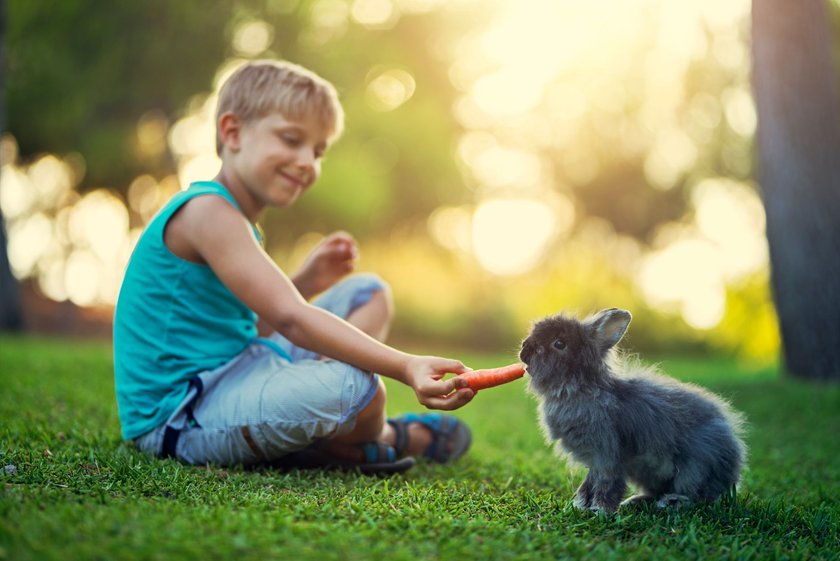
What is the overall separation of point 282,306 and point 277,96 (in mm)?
1014

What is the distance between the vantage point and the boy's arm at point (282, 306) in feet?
8.40

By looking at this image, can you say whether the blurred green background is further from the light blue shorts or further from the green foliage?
the light blue shorts

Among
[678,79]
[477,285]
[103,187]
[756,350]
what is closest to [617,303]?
[756,350]

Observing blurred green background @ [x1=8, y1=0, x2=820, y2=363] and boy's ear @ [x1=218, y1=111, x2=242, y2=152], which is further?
blurred green background @ [x1=8, y1=0, x2=820, y2=363]

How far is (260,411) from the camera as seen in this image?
2.83 meters

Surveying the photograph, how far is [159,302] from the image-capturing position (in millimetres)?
3051

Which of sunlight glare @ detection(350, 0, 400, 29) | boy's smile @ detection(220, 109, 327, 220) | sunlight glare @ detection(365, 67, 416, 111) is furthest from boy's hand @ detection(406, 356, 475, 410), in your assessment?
sunlight glare @ detection(350, 0, 400, 29)

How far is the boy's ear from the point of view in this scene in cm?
336

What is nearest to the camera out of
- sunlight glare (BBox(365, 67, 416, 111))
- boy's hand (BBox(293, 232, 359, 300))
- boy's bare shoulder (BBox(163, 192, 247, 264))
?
boy's bare shoulder (BBox(163, 192, 247, 264))

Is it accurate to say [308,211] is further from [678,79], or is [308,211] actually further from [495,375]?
[495,375]

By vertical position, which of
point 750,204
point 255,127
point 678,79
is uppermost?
point 678,79

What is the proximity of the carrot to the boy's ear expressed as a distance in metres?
1.52

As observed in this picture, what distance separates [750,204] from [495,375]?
727 inches

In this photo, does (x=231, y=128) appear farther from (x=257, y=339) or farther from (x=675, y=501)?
(x=675, y=501)
